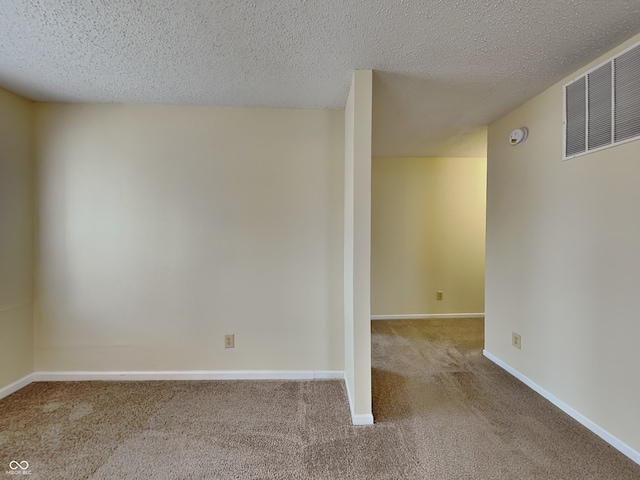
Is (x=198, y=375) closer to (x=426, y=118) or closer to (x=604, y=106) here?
(x=426, y=118)

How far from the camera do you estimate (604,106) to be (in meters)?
1.65

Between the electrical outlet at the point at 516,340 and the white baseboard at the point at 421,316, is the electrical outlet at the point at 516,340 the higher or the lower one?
the higher one

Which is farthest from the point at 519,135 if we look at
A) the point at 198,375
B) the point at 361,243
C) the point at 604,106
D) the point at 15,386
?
the point at 15,386

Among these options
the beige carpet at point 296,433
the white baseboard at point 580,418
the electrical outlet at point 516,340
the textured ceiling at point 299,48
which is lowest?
the beige carpet at point 296,433

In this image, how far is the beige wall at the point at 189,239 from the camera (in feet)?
7.50

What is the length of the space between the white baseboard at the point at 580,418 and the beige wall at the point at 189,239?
1.55 m

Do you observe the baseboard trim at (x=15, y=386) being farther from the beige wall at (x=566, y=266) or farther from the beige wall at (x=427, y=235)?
the beige wall at (x=566, y=266)

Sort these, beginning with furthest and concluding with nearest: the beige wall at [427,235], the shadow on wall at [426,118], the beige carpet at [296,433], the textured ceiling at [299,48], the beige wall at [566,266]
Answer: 1. the beige wall at [427,235]
2. the shadow on wall at [426,118]
3. the beige wall at [566,266]
4. the beige carpet at [296,433]
5. the textured ceiling at [299,48]

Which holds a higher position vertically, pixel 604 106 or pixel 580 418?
pixel 604 106

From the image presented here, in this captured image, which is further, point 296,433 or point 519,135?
point 519,135

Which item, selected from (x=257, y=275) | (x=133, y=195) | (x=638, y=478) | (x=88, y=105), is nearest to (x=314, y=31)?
(x=257, y=275)

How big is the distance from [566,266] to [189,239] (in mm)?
2910

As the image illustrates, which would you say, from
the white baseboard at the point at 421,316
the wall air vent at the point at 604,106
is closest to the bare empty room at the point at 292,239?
the wall air vent at the point at 604,106

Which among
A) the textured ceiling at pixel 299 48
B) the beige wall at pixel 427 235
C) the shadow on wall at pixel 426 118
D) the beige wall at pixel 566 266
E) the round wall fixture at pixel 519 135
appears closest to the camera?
the textured ceiling at pixel 299 48
